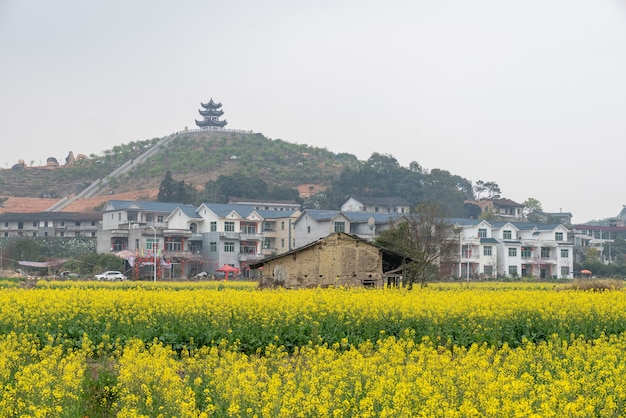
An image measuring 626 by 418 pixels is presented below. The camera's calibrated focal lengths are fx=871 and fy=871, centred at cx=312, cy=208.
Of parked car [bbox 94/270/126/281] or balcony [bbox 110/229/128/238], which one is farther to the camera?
balcony [bbox 110/229/128/238]

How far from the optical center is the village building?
31656 millimetres

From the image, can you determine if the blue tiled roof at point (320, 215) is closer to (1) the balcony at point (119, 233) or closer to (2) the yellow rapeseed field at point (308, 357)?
(1) the balcony at point (119, 233)

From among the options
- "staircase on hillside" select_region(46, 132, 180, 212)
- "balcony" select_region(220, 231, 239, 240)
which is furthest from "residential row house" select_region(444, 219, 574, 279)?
"staircase on hillside" select_region(46, 132, 180, 212)

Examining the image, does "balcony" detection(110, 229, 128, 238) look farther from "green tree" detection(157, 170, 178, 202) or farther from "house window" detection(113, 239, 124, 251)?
"green tree" detection(157, 170, 178, 202)

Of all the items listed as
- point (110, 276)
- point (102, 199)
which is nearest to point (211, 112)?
point (102, 199)

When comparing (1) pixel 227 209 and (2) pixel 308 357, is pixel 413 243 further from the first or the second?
(1) pixel 227 209

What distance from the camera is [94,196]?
117 m

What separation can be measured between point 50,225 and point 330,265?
62271 mm

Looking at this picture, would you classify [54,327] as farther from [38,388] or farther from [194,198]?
[194,198]

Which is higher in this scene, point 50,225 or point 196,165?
point 196,165

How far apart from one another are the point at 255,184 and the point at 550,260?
37.9 m

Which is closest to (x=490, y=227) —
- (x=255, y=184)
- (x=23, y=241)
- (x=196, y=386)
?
(x=255, y=184)

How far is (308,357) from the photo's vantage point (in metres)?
15.2

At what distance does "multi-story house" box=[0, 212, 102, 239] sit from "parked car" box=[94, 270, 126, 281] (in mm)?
26554
